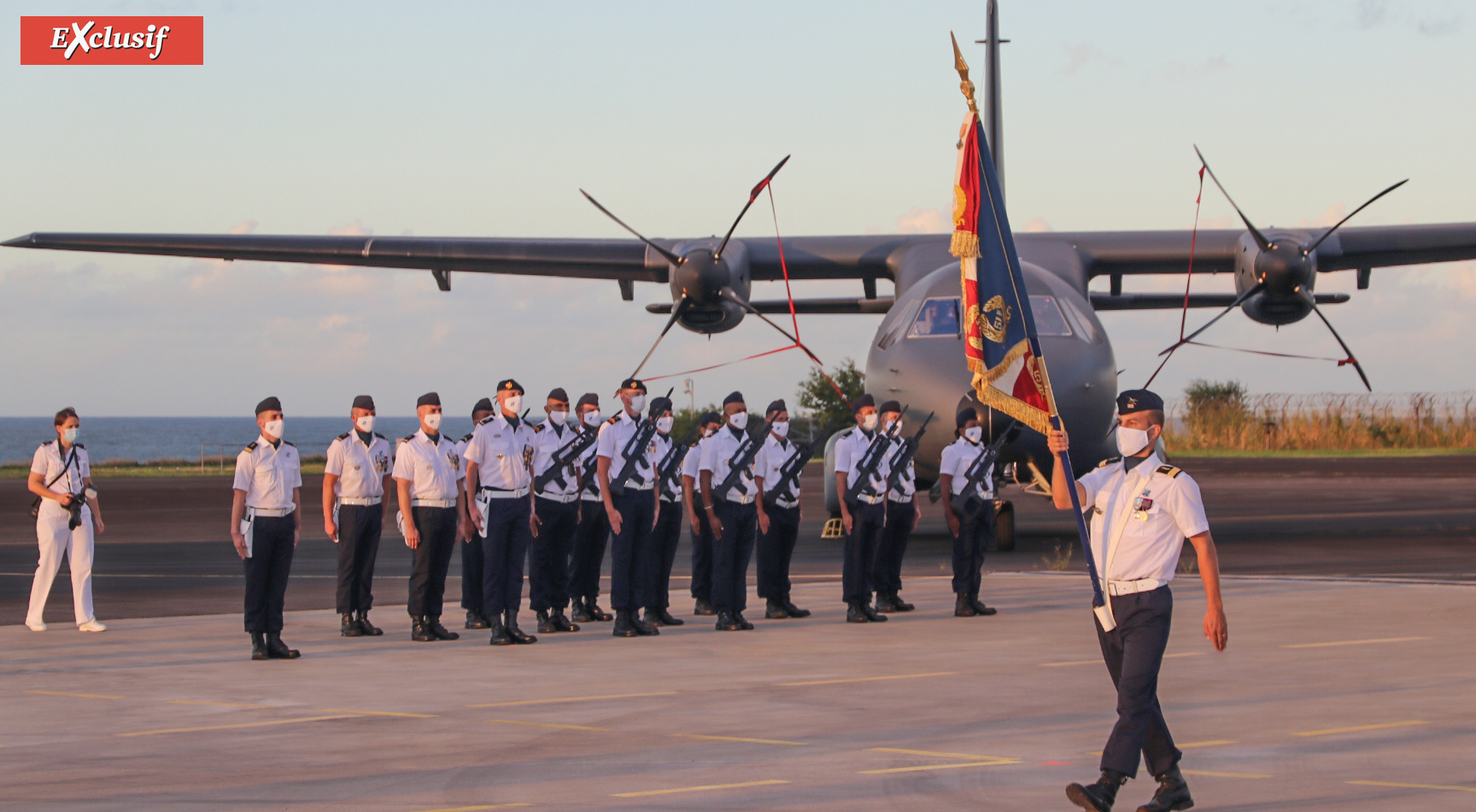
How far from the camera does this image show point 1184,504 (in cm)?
524

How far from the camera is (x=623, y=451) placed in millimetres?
10688

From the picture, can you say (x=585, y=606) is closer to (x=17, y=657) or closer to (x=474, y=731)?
(x=17, y=657)

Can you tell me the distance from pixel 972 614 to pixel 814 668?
2.93m

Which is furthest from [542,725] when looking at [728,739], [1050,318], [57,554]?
[1050,318]

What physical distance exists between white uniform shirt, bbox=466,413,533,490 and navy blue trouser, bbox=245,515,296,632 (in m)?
1.37

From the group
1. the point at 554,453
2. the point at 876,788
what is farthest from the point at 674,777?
the point at 554,453

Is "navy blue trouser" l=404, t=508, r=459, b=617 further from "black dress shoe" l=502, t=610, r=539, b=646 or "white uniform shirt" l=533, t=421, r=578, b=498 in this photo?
"white uniform shirt" l=533, t=421, r=578, b=498

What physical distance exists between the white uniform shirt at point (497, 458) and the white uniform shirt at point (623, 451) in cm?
57

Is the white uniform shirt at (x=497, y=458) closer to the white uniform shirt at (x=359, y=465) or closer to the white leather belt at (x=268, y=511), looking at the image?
the white uniform shirt at (x=359, y=465)

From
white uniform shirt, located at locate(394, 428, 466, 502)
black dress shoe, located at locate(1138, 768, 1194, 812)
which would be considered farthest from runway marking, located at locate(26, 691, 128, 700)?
black dress shoe, located at locate(1138, 768, 1194, 812)

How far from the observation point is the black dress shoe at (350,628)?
34.5 ft

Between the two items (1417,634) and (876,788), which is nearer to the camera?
(876,788)

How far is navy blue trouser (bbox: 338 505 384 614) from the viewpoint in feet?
34.3

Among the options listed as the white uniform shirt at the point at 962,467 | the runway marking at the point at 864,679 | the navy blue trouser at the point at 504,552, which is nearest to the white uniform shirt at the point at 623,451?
the navy blue trouser at the point at 504,552
